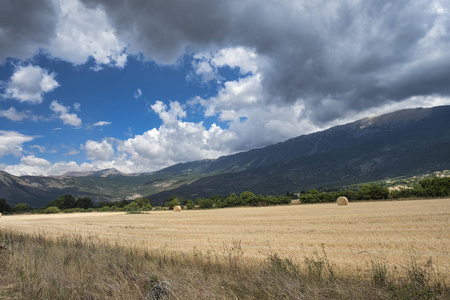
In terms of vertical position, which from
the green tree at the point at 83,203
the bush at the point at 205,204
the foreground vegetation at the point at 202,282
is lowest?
the bush at the point at 205,204

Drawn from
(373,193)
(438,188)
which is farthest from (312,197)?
(438,188)

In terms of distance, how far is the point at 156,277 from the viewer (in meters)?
7.27

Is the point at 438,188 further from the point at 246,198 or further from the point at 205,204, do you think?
the point at 205,204

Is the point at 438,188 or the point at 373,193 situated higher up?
the point at 438,188

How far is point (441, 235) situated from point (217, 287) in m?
17.1

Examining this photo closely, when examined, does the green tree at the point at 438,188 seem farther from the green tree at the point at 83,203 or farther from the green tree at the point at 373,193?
the green tree at the point at 83,203

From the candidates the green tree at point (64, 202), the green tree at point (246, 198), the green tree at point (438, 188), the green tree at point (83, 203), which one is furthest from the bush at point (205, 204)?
the green tree at point (64, 202)

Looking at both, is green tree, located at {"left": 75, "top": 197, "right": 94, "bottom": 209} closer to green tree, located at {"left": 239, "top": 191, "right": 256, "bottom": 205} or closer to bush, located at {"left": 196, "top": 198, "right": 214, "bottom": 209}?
bush, located at {"left": 196, "top": 198, "right": 214, "bottom": 209}

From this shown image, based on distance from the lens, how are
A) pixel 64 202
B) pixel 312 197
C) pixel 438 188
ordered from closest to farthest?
pixel 438 188 < pixel 312 197 < pixel 64 202

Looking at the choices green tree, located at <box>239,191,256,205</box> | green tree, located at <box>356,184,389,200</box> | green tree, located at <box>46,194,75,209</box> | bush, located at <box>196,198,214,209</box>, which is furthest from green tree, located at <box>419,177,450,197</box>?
green tree, located at <box>46,194,75,209</box>

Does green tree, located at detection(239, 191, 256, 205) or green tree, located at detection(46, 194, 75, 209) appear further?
green tree, located at detection(46, 194, 75, 209)

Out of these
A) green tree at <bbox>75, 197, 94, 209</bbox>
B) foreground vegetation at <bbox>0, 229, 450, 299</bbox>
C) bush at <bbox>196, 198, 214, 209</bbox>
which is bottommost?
bush at <bbox>196, 198, 214, 209</bbox>

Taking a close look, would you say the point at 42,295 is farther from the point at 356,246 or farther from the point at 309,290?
the point at 356,246

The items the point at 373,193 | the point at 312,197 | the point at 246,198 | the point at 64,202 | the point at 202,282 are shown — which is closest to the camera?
the point at 202,282
